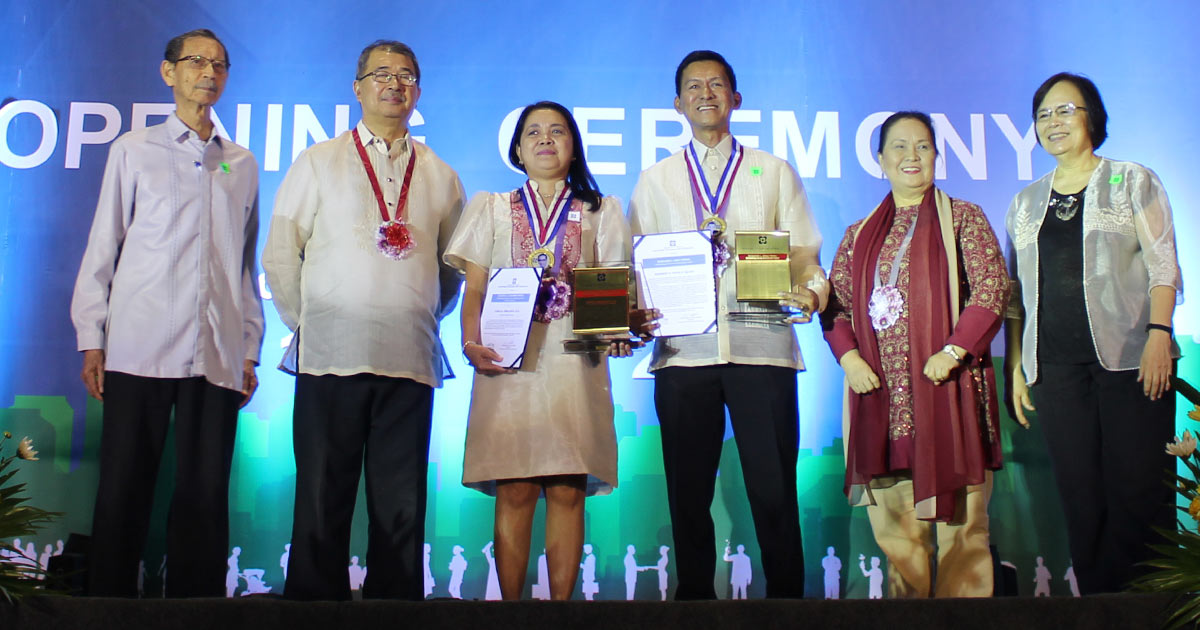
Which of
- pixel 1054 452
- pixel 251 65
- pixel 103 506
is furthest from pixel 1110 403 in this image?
pixel 251 65

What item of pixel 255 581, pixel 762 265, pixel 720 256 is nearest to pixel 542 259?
pixel 720 256

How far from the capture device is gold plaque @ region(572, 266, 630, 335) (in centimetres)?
292

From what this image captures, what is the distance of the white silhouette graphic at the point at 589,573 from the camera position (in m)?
4.02

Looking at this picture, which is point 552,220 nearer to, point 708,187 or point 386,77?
point 708,187

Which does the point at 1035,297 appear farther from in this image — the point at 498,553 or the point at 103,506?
the point at 103,506

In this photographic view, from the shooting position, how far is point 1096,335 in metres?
3.17

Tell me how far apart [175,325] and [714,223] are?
5.13ft

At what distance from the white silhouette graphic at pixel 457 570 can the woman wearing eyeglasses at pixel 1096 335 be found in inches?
79.2

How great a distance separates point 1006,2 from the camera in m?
4.37

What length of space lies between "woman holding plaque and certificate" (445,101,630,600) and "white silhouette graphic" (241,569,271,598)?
1376mm

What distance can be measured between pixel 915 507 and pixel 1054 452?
0.53 meters

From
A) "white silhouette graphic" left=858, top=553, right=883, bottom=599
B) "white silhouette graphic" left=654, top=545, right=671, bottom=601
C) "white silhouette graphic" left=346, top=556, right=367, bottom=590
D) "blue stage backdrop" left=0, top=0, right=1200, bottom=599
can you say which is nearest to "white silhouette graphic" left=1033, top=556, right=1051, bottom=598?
"blue stage backdrop" left=0, top=0, right=1200, bottom=599

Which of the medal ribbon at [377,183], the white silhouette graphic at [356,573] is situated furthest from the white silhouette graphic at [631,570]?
the medal ribbon at [377,183]

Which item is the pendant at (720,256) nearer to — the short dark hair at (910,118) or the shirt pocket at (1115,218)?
the short dark hair at (910,118)
